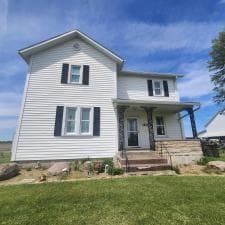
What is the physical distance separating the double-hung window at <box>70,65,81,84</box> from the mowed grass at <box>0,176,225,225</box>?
6.95 m

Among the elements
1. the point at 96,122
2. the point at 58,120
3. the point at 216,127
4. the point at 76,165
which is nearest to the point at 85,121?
the point at 96,122

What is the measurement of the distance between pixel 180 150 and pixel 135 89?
5.72m

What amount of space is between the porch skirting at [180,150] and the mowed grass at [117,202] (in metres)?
3.15

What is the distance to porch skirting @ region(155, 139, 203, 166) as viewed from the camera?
913 cm

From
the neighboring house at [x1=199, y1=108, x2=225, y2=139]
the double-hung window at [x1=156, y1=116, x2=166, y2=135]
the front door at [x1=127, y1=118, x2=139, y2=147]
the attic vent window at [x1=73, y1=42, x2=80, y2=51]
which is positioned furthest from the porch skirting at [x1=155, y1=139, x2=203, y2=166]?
the neighboring house at [x1=199, y1=108, x2=225, y2=139]

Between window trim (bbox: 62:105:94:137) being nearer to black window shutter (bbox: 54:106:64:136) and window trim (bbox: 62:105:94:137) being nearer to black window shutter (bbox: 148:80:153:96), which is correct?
black window shutter (bbox: 54:106:64:136)

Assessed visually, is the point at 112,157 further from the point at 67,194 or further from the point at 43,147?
the point at 67,194

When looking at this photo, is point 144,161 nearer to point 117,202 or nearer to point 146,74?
point 117,202

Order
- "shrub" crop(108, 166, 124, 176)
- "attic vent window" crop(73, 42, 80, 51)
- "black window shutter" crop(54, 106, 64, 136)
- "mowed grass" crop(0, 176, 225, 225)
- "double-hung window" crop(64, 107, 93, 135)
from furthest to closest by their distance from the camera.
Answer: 1. "attic vent window" crop(73, 42, 80, 51)
2. "double-hung window" crop(64, 107, 93, 135)
3. "black window shutter" crop(54, 106, 64, 136)
4. "shrub" crop(108, 166, 124, 176)
5. "mowed grass" crop(0, 176, 225, 225)

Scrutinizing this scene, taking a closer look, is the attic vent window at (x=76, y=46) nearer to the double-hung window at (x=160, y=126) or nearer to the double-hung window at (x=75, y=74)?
the double-hung window at (x=75, y=74)

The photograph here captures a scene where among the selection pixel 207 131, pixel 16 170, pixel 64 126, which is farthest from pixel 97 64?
pixel 207 131

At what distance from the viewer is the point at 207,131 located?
40.3 meters

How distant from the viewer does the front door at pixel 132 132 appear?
11.3 metres

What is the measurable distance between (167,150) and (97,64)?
7462 mm
